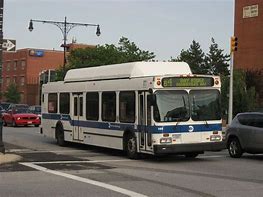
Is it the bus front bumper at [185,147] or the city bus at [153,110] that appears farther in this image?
the city bus at [153,110]

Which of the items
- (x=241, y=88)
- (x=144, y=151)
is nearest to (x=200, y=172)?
(x=144, y=151)

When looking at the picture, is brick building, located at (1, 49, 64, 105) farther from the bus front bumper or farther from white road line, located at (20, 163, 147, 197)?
white road line, located at (20, 163, 147, 197)

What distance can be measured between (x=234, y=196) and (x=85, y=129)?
34.5 ft

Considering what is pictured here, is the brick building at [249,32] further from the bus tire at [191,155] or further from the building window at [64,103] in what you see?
the bus tire at [191,155]

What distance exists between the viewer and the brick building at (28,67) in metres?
98.6

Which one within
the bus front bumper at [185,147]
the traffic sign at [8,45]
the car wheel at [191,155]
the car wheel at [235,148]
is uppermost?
the traffic sign at [8,45]

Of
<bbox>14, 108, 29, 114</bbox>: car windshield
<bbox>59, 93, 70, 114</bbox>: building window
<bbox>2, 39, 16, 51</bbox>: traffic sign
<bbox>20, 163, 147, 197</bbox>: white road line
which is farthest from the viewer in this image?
<bbox>14, 108, 29, 114</bbox>: car windshield

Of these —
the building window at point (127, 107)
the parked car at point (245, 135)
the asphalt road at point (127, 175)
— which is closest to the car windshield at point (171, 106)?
the building window at point (127, 107)

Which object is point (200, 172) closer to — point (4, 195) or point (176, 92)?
point (176, 92)

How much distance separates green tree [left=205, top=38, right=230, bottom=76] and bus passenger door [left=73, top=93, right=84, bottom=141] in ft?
266

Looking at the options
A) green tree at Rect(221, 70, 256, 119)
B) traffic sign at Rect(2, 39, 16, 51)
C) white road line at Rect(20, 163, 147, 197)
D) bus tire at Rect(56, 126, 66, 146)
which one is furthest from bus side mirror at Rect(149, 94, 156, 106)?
green tree at Rect(221, 70, 256, 119)

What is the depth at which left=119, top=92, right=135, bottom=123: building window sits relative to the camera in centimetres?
1644

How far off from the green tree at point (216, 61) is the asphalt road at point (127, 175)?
8240 centimetres

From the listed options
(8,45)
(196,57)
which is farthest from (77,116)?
(196,57)
